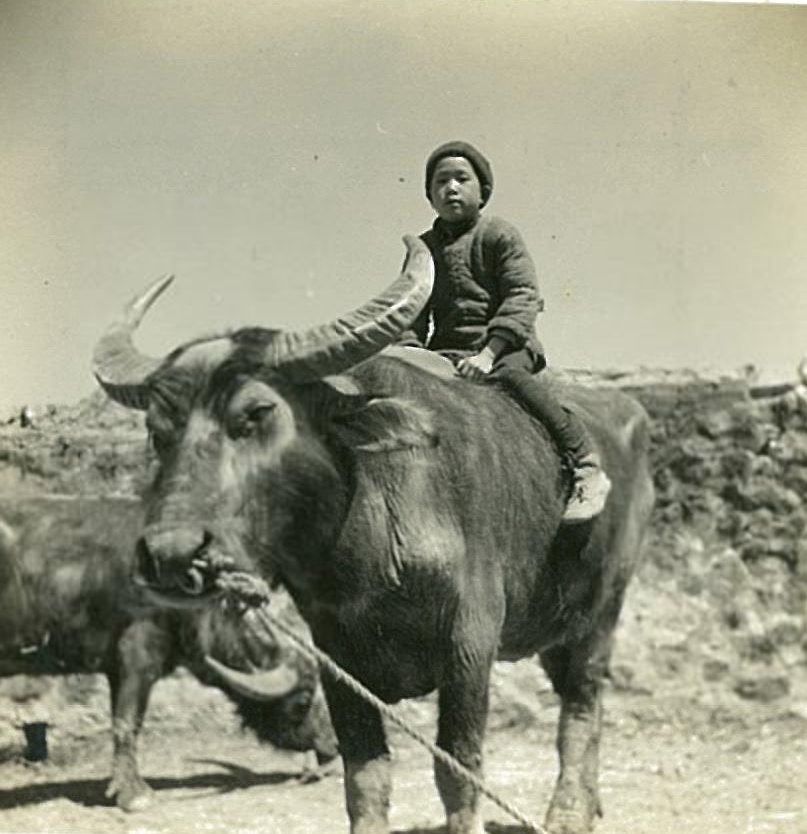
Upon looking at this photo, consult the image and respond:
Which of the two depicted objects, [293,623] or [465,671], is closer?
[465,671]

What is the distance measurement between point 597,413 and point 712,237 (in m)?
0.67

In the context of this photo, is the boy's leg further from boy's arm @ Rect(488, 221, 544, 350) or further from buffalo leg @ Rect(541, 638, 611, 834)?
buffalo leg @ Rect(541, 638, 611, 834)

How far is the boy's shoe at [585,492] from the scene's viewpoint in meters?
3.49

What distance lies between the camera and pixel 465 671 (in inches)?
123

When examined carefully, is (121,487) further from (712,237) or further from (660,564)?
(712,237)

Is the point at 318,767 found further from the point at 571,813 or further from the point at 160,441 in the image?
the point at 160,441

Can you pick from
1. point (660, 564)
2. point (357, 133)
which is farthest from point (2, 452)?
point (660, 564)

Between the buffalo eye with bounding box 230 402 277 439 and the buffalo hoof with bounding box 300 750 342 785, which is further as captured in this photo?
the buffalo hoof with bounding box 300 750 342 785

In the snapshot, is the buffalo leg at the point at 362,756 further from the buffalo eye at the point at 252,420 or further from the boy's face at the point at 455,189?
the boy's face at the point at 455,189

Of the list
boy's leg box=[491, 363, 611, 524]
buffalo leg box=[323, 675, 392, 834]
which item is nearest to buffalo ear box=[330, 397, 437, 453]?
boy's leg box=[491, 363, 611, 524]

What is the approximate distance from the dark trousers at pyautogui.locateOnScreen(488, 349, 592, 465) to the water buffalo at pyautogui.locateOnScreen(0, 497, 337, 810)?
3.53 feet

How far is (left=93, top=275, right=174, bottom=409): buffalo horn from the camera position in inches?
122

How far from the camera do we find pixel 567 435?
351cm

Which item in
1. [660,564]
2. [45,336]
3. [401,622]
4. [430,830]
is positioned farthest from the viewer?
[660,564]
